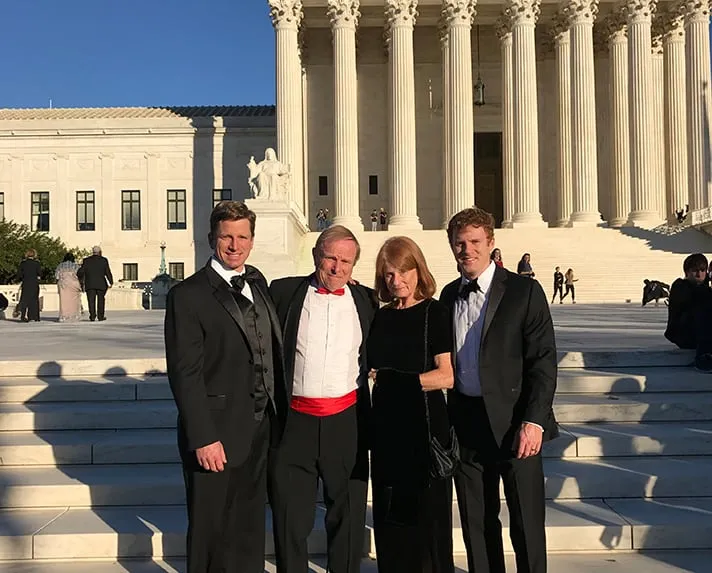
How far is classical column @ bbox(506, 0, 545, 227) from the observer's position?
114 ft

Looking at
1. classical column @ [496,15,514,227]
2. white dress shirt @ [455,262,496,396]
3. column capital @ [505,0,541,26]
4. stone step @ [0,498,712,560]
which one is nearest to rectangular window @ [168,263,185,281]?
classical column @ [496,15,514,227]

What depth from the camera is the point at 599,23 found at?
39531 millimetres

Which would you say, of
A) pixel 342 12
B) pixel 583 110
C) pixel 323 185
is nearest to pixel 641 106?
pixel 583 110

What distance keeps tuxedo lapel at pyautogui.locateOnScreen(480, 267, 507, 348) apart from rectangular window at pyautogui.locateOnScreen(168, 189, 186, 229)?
42.6 meters

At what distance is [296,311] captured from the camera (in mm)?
3988

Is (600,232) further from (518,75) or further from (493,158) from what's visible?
(493,158)

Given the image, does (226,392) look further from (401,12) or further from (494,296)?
(401,12)

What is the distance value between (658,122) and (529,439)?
125 feet

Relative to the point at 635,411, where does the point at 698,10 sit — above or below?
above

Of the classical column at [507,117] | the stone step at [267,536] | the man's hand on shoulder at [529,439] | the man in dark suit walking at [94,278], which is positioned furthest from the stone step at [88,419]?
the classical column at [507,117]

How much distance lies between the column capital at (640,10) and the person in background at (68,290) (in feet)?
97.4

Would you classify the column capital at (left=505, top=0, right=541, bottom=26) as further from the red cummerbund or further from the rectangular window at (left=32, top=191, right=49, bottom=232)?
the red cummerbund

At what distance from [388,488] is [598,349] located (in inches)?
197

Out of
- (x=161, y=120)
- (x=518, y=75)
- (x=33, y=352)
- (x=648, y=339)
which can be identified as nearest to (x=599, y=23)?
(x=518, y=75)
